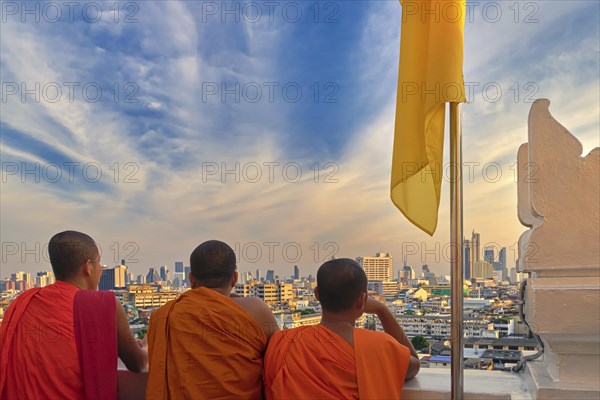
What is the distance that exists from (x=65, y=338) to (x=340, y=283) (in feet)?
5.94

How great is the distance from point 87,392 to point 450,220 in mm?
2499

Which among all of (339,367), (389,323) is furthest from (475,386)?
(339,367)

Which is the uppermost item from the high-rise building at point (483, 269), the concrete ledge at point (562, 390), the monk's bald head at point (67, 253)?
the monk's bald head at point (67, 253)

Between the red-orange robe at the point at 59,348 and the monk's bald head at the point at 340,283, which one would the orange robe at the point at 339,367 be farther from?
the red-orange robe at the point at 59,348

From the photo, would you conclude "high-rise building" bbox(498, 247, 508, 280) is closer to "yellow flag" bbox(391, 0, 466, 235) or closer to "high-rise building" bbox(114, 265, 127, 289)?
"yellow flag" bbox(391, 0, 466, 235)

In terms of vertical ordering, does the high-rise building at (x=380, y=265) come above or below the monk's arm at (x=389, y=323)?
above

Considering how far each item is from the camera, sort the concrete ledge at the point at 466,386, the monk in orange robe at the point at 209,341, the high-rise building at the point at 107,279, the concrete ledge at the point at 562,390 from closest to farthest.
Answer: the concrete ledge at the point at 562,390
the concrete ledge at the point at 466,386
the monk in orange robe at the point at 209,341
the high-rise building at the point at 107,279

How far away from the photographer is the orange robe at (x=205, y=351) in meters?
3.19

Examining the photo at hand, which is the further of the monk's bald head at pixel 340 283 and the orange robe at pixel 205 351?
the orange robe at pixel 205 351

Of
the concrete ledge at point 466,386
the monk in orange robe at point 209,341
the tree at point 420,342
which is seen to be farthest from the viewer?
the tree at point 420,342

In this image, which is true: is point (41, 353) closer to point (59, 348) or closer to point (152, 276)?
point (59, 348)

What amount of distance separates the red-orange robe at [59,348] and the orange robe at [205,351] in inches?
13.6

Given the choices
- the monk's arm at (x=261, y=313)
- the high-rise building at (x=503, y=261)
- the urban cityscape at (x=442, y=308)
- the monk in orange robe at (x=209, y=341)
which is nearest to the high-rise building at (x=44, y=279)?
the urban cityscape at (x=442, y=308)

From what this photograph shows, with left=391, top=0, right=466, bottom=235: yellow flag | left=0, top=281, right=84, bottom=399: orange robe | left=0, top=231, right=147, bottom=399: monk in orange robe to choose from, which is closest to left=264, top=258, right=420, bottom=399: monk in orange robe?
left=391, top=0, right=466, bottom=235: yellow flag
